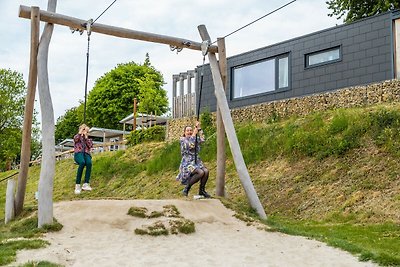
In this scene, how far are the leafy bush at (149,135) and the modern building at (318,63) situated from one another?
8.77ft

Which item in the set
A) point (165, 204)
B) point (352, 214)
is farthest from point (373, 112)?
point (165, 204)

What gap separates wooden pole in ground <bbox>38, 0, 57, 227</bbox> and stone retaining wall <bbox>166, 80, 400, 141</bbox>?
12324mm

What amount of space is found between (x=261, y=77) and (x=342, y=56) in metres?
4.17

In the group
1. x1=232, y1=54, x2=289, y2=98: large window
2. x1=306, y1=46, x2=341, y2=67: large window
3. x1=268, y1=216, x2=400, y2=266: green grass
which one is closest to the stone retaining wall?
x1=232, y1=54, x2=289, y2=98: large window

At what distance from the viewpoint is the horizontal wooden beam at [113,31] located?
11.2 metres

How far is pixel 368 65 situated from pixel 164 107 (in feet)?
118

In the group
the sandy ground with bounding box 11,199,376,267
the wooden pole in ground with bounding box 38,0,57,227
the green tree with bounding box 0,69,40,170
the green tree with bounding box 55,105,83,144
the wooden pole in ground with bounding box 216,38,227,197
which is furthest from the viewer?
the green tree with bounding box 55,105,83,144

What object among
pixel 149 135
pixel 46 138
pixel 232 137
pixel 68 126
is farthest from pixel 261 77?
pixel 68 126

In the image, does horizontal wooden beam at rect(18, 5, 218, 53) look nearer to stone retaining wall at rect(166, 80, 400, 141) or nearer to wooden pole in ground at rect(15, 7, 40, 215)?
wooden pole in ground at rect(15, 7, 40, 215)

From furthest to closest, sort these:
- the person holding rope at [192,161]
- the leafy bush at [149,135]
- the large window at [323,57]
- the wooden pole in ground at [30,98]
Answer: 1. the leafy bush at [149,135]
2. the large window at [323,57]
3. the person holding rope at [192,161]
4. the wooden pole in ground at [30,98]

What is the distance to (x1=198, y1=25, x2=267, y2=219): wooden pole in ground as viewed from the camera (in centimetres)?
1238

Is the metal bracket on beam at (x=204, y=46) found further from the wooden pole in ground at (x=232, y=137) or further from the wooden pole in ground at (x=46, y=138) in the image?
the wooden pole in ground at (x=46, y=138)

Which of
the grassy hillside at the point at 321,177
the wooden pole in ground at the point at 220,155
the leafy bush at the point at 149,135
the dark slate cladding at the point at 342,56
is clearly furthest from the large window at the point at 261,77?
the wooden pole in ground at the point at 220,155

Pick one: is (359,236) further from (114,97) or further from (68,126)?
(68,126)
